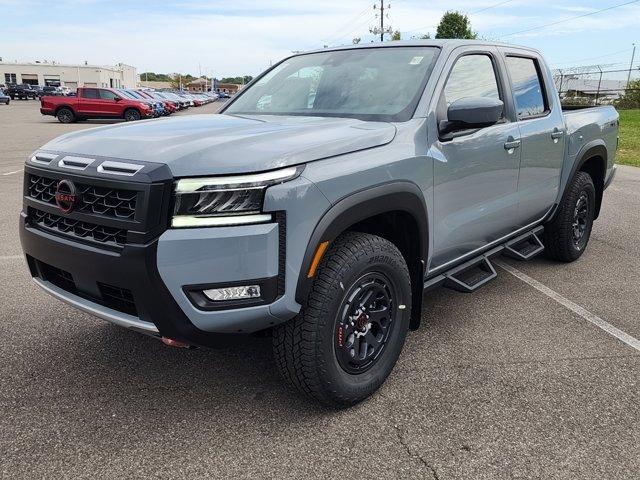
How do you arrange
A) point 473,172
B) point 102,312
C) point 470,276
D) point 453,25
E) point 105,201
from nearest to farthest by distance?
point 105,201
point 102,312
point 473,172
point 470,276
point 453,25

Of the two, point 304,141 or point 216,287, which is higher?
point 304,141

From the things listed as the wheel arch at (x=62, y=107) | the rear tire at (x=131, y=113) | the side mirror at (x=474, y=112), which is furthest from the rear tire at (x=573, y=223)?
the wheel arch at (x=62, y=107)

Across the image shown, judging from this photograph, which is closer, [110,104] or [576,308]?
[576,308]

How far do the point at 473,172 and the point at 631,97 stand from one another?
1238 inches

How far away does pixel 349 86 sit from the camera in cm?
352

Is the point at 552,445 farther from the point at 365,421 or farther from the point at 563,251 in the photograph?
the point at 563,251

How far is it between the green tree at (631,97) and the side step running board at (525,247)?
97.0ft

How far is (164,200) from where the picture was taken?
226 cm

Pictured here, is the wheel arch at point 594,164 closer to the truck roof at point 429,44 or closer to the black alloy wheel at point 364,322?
the truck roof at point 429,44

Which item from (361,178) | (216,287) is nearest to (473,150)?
(361,178)

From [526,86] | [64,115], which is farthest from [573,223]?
[64,115]

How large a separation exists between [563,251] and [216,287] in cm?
385

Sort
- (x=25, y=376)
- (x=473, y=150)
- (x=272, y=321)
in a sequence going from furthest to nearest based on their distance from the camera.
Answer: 1. (x=473, y=150)
2. (x=25, y=376)
3. (x=272, y=321)

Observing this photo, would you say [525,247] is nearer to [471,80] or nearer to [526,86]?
[526,86]
